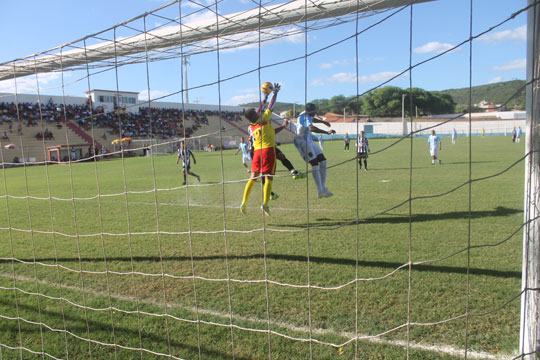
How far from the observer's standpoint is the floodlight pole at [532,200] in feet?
7.65

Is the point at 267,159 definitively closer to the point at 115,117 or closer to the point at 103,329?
the point at 103,329

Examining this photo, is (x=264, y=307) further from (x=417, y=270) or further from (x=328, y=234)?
(x=328, y=234)

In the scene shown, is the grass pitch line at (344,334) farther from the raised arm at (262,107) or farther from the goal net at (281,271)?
the raised arm at (262,107)

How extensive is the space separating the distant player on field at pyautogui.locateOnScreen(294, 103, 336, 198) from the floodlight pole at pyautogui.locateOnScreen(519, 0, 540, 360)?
1.36 m

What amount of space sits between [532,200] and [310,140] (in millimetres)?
2535

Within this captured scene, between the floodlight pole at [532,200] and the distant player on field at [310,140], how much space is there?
136 centimetres

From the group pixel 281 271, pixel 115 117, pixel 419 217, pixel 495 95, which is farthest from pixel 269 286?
pixel 115 117

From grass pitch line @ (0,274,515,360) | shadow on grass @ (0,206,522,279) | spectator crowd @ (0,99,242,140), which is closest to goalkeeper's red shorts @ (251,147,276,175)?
shadow on grass @ (0,206,522,279)

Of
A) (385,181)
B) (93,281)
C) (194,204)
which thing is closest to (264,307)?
(93,281)

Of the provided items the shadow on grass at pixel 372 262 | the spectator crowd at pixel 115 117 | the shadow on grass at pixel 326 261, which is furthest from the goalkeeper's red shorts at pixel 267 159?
the spectator crowd at pixel 115 117

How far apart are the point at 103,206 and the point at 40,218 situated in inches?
58.9

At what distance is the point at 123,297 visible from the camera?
4191mm

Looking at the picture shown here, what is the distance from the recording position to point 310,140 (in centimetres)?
458

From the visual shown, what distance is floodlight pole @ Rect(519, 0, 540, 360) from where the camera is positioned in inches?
91.8
